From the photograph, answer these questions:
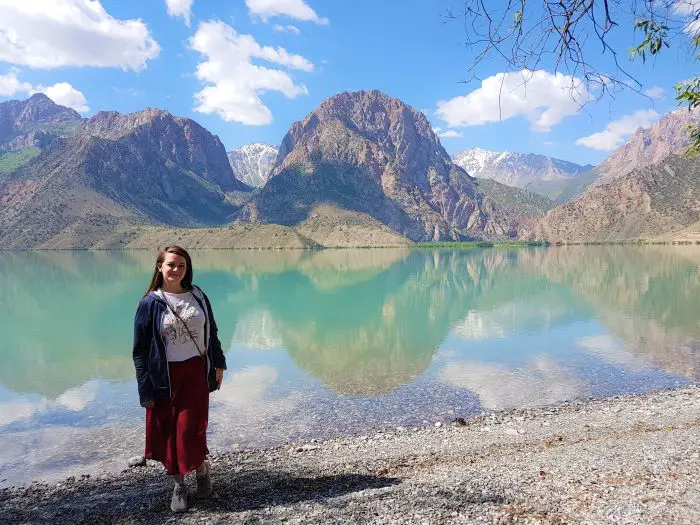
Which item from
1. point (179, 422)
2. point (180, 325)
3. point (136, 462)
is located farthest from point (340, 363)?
point (180, 325)

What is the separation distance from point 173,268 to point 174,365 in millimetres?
1130

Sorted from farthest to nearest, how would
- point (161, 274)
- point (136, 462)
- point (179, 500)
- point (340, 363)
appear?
1. point (340, 363)
2. point (136, 462)
3. point (179, 500)
4. point (161, 274)

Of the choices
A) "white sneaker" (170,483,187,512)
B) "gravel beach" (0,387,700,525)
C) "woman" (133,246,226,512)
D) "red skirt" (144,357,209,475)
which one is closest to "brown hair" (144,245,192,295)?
"woman" (133,246,226,512)

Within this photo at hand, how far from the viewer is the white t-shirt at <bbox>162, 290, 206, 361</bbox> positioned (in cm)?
598

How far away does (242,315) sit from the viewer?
40.2 m

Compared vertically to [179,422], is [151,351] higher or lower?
higher

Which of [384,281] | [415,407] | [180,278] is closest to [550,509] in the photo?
[180,278]

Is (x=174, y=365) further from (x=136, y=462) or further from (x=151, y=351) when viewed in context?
(x=136, y=462)

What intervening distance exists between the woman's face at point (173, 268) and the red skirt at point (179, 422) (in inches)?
38.0

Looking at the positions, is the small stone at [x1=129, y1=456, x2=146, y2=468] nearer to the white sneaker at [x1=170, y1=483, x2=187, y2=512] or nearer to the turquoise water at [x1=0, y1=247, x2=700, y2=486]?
the turquoise water at [x1=0, y1=247, x2=700, y2=486]

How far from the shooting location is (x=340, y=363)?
23.1 metres

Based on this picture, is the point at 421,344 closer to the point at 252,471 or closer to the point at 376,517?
the point at 252,471

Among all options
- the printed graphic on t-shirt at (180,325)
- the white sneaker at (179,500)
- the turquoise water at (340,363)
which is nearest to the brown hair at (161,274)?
the printed graphic on t-shirt at (180,325)

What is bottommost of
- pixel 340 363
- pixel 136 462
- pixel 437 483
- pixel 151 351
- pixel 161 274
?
pixel 340 363
